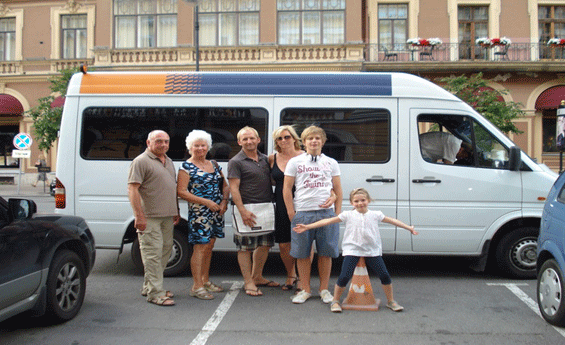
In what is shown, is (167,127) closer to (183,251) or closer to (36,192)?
(183,251)

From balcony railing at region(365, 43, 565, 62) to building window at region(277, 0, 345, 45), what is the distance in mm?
2150

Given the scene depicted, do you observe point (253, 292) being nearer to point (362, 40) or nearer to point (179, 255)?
point (179, 255)

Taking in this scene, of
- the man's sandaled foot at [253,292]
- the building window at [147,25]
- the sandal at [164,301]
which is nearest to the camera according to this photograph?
the sandal at [164,301]

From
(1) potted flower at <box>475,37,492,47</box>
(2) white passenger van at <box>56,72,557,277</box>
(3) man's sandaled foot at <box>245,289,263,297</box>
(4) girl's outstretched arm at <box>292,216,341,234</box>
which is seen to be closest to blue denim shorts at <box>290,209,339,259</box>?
(4) girl's outstretched arm at <box>292,216,341,234</box>

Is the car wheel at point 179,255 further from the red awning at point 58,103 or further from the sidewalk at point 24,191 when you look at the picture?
the red awning at point 58,103

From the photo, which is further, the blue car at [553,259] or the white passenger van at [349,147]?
the white passenger van at [349,147]

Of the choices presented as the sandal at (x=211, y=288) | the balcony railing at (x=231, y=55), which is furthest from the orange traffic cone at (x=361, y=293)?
the balcony railing at (x=231, y=55)

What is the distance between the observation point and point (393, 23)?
23.5 metres

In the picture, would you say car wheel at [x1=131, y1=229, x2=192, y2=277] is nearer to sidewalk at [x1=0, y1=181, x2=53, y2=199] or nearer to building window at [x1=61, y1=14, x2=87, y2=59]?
sidewalk at [x1=0, y1=181, x2=53, y2=199]

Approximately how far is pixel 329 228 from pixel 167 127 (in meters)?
2.49

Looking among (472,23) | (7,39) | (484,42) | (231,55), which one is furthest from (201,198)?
(7,39)

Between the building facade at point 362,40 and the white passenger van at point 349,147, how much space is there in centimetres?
1516

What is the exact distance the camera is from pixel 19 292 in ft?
13.6

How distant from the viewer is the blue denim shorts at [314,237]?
210 inches
